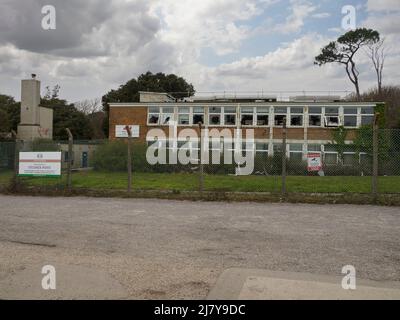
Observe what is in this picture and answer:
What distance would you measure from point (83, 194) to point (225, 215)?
6.08 m

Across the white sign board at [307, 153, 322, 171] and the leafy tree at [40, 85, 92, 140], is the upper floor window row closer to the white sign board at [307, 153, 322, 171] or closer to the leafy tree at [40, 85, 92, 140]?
the leafy tree at [40, 85, 92, 140]

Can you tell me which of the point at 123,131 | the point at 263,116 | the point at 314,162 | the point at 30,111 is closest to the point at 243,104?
the point at 263,116

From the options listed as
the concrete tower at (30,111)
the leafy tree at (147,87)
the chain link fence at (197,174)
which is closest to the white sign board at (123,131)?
the concrete tower at (30,111)

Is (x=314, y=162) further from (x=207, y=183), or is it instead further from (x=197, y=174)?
(x=197, y=174)

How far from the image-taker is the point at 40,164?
50.5ft

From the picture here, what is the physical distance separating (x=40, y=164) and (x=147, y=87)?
167 ft

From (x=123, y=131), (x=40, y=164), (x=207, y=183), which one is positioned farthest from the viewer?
(x=123, y=131)

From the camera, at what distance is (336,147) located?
1339 inches

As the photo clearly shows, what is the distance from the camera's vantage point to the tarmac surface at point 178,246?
203 inches

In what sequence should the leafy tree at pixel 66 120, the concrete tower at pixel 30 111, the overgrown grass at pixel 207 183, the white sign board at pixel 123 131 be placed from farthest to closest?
the leafy tree at pixel 66 120, the white sign board at pixel 123 131, the concrete tower at pixel 30 111, the overgrown grass at pixel 207 183

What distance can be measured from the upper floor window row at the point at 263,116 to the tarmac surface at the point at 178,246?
2991 centimetres

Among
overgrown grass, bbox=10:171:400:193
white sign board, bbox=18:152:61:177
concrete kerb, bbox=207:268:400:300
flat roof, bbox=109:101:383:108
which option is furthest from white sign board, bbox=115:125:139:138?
concrete kerb, bbox=207:268:400:300

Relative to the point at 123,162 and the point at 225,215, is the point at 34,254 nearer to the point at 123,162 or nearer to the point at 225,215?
the point at 225,215

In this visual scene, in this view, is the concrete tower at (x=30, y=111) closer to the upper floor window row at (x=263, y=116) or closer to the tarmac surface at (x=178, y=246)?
the upper floor window row at (x=263, y=116)
